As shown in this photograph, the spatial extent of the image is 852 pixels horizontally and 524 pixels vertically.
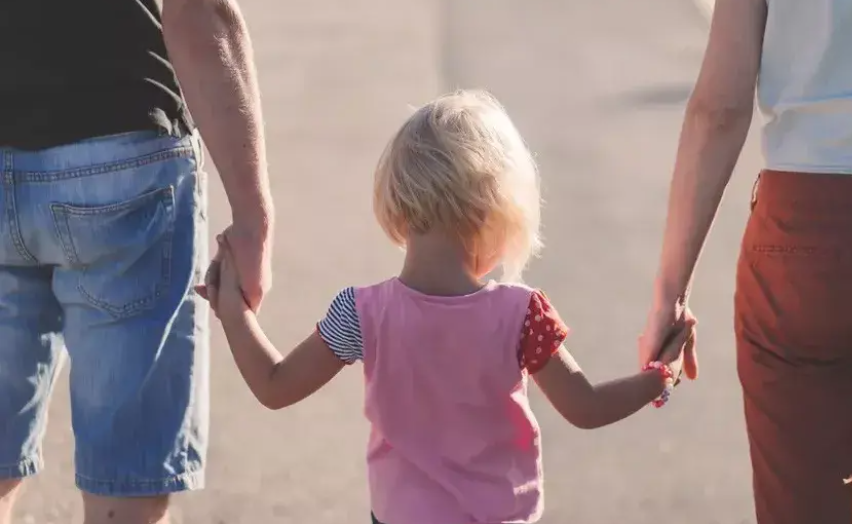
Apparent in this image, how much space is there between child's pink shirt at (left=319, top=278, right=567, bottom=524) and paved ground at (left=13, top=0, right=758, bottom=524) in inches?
73.0

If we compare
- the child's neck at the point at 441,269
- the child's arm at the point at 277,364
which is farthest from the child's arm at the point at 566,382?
the child's arm at the point at 277,364

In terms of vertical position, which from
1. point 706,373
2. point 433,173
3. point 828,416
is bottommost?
point 706,373

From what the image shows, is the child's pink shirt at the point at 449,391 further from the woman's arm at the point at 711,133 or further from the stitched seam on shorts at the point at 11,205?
the stitched seam on shorts at the point at 11,205

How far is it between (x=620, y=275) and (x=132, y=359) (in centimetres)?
382

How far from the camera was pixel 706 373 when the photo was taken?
5266 millimetres

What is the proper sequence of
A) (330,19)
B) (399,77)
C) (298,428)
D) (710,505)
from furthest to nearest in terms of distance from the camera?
(330,19)
(399,77)
(298,428)
(710,505)

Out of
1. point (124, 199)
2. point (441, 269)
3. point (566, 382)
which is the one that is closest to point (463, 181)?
point (441, 269)

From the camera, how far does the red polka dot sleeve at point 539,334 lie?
2.37 metres

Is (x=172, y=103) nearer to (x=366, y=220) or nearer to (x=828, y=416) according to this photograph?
(x=828, y=416)

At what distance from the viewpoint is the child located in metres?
2.38

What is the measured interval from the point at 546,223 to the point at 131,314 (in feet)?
14.3

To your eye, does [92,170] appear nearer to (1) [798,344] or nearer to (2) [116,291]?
(2) [116,291]

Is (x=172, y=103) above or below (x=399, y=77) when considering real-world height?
above

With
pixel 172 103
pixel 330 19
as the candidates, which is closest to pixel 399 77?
pixel 330 19
